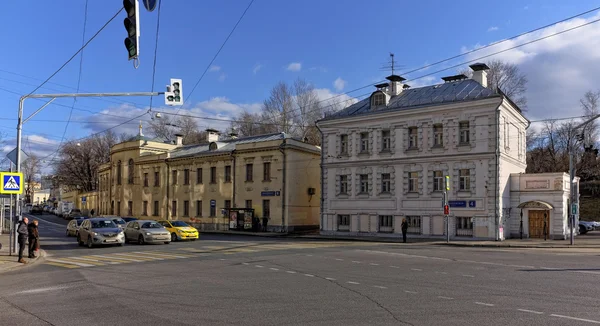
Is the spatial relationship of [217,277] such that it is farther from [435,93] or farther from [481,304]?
[435,93]

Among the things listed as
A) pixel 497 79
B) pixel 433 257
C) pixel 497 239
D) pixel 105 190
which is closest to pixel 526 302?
pixel 433 257

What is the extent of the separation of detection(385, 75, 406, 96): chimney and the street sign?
28.3 meters

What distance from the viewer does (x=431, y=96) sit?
120 ft

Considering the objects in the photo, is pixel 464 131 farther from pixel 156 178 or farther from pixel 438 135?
pixel 156 178

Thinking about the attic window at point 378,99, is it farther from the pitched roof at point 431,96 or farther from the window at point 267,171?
the window at point 267,171

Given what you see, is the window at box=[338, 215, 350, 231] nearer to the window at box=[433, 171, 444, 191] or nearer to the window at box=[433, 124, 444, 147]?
the window at box=[433, 171, 444, 191]

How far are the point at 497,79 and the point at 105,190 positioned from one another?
53.2m

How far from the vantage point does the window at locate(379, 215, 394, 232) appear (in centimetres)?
3626

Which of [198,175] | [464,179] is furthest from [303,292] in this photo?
[198,175]

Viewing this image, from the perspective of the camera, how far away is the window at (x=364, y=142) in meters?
38.3

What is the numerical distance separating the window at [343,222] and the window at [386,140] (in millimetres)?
6365

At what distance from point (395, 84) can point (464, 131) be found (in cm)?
832

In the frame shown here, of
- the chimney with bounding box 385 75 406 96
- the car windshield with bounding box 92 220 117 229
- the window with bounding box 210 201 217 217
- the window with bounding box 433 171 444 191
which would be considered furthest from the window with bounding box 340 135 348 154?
the car windshield with bounding box 92 220 117 229

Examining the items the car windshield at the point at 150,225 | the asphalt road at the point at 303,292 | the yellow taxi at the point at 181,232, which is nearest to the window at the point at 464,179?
the asphalt road at the point at 303,292
